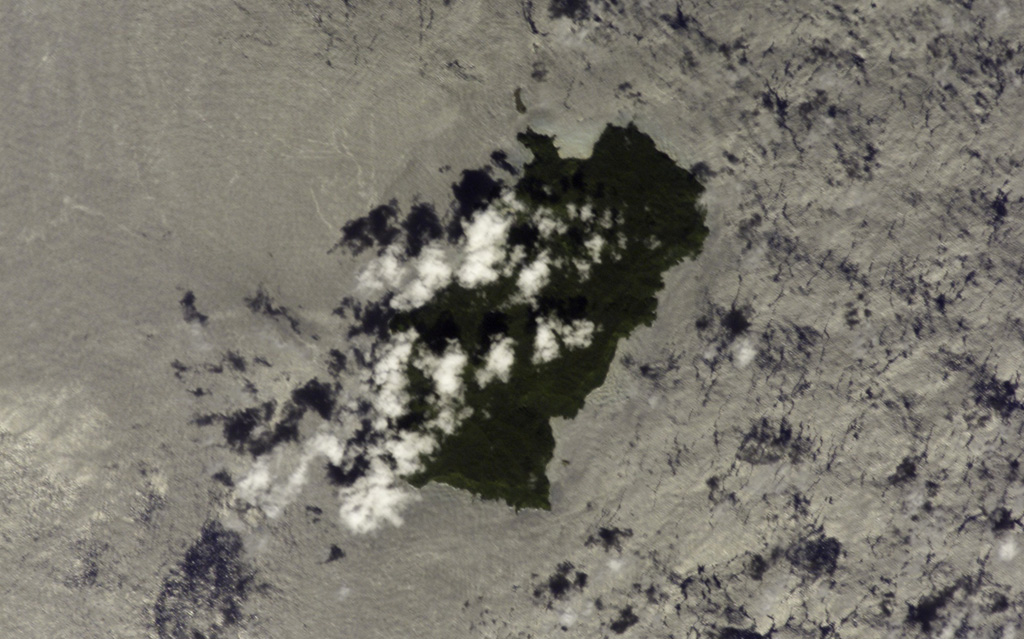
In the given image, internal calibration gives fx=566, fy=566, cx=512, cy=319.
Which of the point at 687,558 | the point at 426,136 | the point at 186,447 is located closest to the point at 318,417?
the point at 186,447

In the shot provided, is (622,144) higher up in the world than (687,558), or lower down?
higher up

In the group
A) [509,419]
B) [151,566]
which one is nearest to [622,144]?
[509,419]

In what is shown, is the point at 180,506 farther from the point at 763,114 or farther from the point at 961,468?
the point at 961,468

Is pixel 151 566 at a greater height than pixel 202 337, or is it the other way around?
pixel 202 337

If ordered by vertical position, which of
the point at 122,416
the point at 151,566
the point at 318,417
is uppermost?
the point at 318,417

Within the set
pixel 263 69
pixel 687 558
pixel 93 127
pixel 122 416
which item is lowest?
pixel 122 416

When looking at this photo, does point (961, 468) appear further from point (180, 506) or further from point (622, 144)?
point (180, 506)
